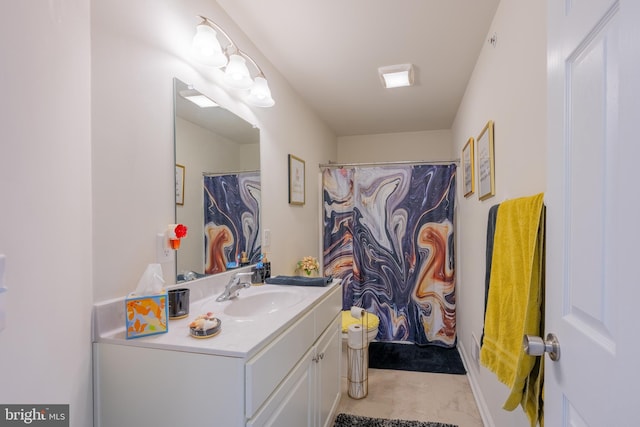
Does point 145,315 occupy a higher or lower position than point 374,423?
higher

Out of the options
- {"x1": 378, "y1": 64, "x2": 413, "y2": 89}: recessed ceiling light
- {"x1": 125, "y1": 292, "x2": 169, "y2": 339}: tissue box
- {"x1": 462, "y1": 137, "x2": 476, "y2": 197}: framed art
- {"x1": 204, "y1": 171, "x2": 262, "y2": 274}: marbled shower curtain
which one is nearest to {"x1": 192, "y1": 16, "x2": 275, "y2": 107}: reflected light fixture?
{"x1": 204, "y1": 171, "x2": 262, "y2": 274}: marbled shower curtain

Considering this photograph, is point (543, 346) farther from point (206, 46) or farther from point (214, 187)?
point (206, 46)

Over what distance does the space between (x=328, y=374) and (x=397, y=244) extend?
1677 mm

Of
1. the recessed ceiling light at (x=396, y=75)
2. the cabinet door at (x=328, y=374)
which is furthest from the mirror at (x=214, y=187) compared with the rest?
the recessed ceiling light at (x=396, y=75)

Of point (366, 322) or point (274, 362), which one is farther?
point (366, 322)

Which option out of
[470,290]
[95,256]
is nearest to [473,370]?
[470,290]

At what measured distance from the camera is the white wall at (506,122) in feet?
3.78

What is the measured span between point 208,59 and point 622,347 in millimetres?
1628

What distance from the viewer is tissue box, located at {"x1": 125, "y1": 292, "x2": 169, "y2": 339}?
103 cm

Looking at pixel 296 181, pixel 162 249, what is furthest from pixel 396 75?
pixel 162 249

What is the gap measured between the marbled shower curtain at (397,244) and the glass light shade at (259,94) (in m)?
1.48

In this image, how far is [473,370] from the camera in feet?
7.85

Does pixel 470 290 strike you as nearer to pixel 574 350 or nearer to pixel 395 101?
pixel 395 101

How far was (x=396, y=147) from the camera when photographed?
13.5ft
